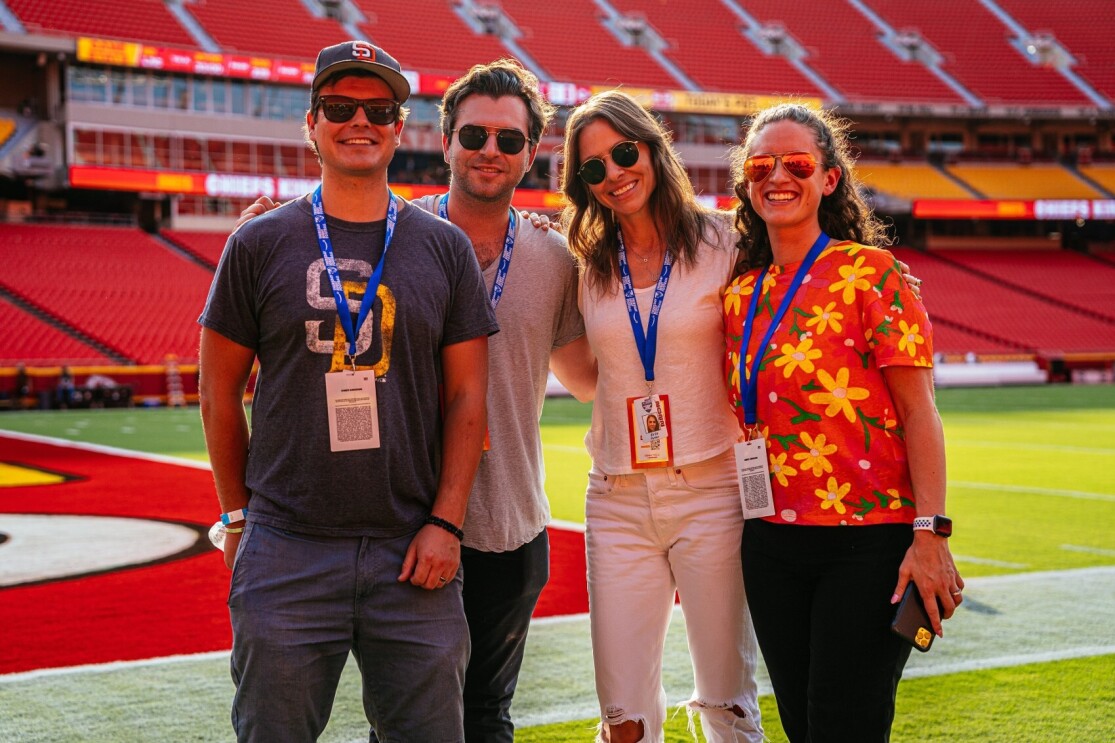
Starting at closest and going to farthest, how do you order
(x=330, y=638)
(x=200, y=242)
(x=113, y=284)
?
(x=330, y=638) < (x=113, y=284) < (x=200, y=242)

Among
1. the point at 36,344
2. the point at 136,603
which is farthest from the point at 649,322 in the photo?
the point at 36,344

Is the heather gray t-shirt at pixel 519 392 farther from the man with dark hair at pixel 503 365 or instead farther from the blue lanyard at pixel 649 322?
the blue lanyard at pixel 649 322

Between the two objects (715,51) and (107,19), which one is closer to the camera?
(107,19)

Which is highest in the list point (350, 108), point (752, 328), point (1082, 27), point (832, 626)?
point (1082, 27)

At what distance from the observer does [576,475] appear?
39.8 feet

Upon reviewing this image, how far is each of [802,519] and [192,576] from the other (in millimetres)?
5191

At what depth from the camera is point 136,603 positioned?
20.4 feet

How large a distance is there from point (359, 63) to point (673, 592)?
1.65m

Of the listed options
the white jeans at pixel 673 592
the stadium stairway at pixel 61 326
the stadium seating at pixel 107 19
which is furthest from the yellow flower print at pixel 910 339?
the stadium seating at pixel 107 19

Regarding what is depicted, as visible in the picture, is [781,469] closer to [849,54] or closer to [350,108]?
[350,108]

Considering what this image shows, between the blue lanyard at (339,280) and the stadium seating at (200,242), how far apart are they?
3233 cm

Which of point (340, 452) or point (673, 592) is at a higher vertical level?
point (340, 452)

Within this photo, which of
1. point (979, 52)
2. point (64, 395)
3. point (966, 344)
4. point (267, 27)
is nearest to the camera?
point (64, 395)

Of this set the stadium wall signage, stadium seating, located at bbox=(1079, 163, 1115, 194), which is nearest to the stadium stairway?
the stadium wall signage
